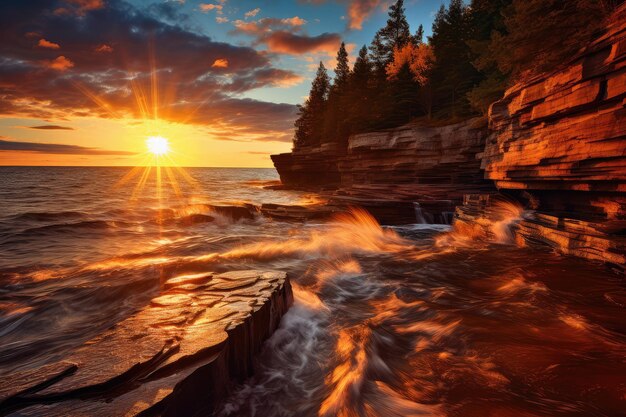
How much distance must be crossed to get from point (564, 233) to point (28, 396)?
435 inches

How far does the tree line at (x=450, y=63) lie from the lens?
36.1ft

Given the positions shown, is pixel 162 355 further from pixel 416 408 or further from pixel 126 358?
pixel 416 408

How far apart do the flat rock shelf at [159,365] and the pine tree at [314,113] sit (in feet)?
140

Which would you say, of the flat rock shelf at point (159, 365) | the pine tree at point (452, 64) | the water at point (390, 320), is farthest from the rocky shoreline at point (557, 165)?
the pine tree at point (452, 64)

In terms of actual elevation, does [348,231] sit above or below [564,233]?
below

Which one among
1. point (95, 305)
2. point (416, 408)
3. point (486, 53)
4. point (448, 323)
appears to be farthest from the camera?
point (486, 53)

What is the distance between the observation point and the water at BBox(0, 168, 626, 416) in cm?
346

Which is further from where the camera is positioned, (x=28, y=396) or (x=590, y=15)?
(x=590, y=15)

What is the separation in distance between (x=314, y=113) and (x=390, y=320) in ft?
152

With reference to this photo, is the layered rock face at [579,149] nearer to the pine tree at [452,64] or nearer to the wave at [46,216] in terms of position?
the pine tree at [452,64]

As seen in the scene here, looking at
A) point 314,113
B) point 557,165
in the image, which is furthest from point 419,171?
point 314,113

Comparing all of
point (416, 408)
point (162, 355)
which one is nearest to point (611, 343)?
point (416, 408)

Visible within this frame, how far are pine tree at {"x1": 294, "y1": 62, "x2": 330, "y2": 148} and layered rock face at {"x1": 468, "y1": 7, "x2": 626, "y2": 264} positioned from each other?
118ft

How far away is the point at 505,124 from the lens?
13.4 meters
